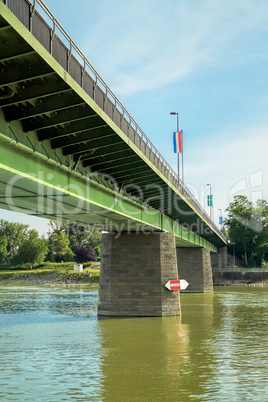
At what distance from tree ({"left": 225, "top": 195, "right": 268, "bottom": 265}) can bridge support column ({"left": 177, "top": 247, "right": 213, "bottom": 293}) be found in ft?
161

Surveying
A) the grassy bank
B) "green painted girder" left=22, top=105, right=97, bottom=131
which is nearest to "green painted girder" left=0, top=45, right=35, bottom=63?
"green painted girder" left=22, top=105, right=97, bottom=131

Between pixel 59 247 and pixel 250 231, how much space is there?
49282mm

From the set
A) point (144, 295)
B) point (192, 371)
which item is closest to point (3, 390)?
point (192, 371)

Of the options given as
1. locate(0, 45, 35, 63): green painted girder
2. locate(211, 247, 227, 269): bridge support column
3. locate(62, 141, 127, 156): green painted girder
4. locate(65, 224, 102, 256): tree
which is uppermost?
locate(65, 224, 102, 256): tree

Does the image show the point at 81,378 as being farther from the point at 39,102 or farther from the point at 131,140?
the point at 131,140

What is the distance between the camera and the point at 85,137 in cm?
2091

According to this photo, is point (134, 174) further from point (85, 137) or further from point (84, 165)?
point (85, 137)

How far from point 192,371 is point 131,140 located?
11026 millimetres

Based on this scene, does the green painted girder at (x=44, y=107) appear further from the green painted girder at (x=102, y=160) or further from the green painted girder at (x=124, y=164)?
the green painted girder at (x=124, y=164)

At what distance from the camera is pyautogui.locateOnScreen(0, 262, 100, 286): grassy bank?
96.7m

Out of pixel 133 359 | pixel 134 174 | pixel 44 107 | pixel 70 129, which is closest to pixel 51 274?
pixel 134 174

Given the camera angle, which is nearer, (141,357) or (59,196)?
(141,357)

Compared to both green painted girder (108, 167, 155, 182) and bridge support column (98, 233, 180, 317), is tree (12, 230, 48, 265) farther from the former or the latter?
green painted girder (108, 167, 155, 182)

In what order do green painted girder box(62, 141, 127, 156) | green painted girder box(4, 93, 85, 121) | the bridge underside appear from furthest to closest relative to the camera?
green painted girder box(62, 141, 127, 156) → the bridge underside → green painted girder box(4, 93, 85, 121)
